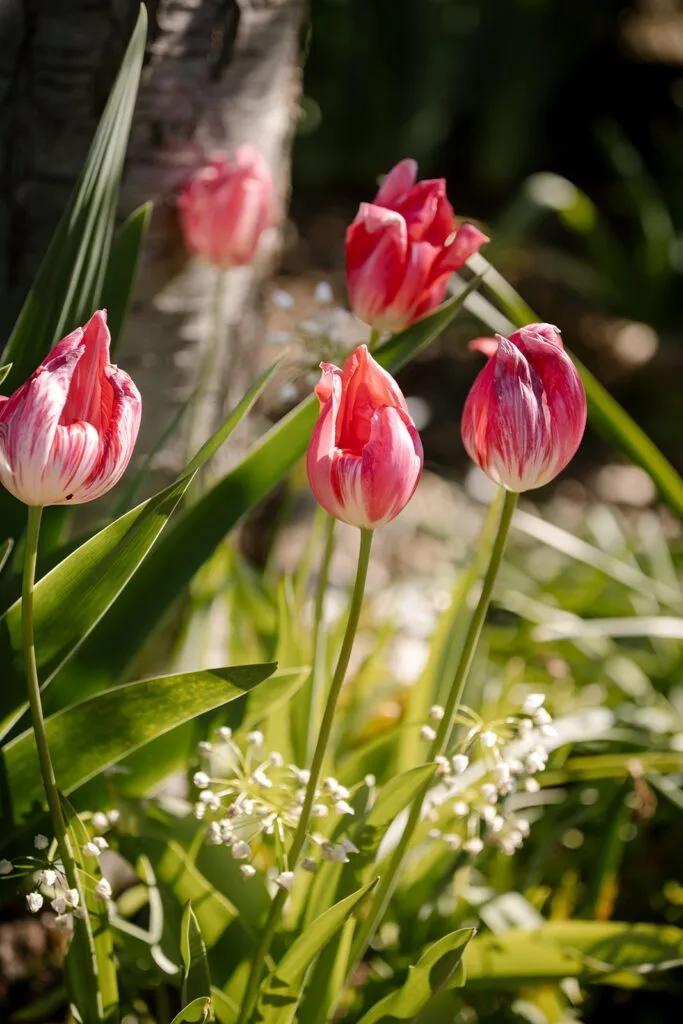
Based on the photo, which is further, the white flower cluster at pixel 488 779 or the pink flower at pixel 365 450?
the white flower cluster at pixel 488 779

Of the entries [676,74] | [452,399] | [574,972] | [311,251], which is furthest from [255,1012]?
[676,74]

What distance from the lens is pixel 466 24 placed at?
3814 millimetres

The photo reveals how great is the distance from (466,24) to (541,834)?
3.23 meters

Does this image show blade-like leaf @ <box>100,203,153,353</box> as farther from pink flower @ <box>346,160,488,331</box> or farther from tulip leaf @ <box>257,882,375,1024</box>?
tulip leaf @ <box>257,882,375,1024</box>

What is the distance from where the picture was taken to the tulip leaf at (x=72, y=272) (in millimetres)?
879

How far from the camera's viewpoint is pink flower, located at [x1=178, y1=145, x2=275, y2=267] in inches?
41.9

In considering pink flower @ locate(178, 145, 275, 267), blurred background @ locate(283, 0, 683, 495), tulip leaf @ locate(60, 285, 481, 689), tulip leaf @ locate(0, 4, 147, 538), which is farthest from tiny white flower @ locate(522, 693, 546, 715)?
blurred background @ locate(283, 0, 683, 495)

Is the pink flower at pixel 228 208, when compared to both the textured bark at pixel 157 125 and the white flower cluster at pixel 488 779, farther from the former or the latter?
the white flower cluster at pixel 488 779

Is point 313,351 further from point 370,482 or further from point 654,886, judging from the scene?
point 654,886

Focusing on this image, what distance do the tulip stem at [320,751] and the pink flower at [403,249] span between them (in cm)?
22

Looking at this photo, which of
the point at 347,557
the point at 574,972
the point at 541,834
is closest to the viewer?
the point at 574,972

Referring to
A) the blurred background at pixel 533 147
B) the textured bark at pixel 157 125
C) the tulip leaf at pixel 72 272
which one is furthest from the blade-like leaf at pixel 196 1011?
the blurred background at pixel 533 147

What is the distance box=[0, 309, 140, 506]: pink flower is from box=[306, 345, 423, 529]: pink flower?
0.37ft

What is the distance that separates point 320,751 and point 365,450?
194 mm
